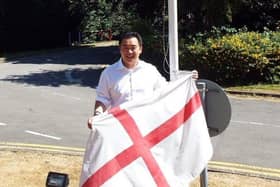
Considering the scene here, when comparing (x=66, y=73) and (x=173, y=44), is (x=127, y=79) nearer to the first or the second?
(x=173, y=44)

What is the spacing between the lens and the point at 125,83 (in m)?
4.70

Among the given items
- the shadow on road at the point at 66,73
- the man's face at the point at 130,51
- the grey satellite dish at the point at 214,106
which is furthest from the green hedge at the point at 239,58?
the man's face at the point at 130,51

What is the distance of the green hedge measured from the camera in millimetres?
16156

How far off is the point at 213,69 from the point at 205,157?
40.1 feet

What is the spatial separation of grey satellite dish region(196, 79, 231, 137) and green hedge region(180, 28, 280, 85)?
11.5m

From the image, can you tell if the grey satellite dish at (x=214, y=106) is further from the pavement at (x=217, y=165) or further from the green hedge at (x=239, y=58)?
the green hedge at (x=239, y=58)

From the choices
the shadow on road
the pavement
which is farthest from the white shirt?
the shadow on road

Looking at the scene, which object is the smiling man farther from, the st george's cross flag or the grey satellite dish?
the grey satellite dish

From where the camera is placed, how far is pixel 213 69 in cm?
1688

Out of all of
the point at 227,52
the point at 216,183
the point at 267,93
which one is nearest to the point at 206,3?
the point at 227,52

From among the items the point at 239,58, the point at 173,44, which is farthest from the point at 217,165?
the point at 239,58

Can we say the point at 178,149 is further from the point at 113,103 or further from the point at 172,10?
the point at 172,10

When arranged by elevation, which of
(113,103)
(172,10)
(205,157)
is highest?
(172,10)

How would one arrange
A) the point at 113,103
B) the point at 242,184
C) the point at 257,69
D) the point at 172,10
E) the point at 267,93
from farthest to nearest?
the point at 257,69 → the point at 267,93 → the point at 242,184 → the point at 172,10 → the point at 113,103
